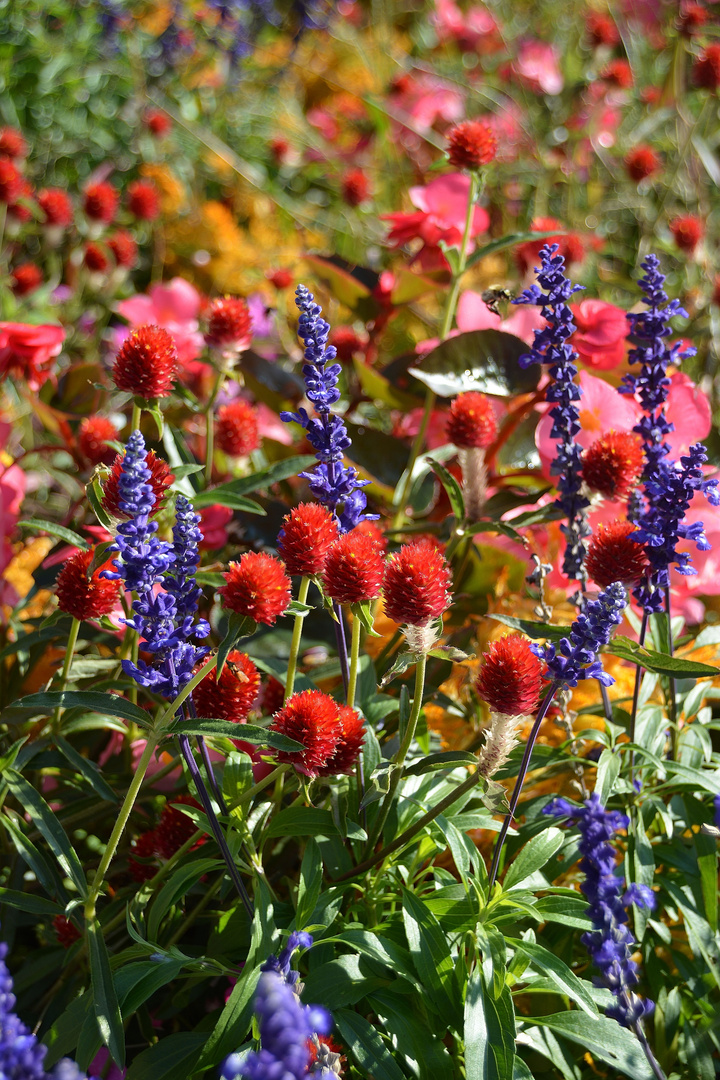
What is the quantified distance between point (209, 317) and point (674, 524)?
2.04 ft

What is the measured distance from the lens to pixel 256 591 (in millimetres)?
687

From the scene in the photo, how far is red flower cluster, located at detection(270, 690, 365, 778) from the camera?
2.23 feet

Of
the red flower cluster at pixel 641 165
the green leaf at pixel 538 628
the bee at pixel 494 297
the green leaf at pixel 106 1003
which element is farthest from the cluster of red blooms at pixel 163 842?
the red flower cluster at pixel 641 165

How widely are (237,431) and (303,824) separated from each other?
542 mm

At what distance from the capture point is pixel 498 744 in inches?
27.3

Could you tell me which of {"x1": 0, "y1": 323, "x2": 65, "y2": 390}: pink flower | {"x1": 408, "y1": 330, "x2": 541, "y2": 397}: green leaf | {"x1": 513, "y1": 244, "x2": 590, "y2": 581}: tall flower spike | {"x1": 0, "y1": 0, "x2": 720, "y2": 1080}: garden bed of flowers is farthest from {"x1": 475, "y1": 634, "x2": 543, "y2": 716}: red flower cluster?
{"x1": 0, "y1": 323, "x2": 65, "y2": 390}: pink flower

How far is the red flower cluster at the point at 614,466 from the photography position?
892mm

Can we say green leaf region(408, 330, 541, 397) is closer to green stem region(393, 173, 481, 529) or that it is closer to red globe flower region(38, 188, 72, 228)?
green stem region(393, 173, 481, 529)

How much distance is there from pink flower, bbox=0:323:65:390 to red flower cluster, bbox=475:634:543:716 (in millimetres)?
771

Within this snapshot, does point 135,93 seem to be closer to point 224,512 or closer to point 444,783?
point 224,512

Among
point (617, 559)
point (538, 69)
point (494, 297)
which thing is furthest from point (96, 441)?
point (538, 69)

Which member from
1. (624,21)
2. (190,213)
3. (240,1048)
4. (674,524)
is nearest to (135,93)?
(190,213)

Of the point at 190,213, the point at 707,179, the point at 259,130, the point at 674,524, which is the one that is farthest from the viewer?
the point at 259,130

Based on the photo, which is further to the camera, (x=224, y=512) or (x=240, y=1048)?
(x=224, y=512)
